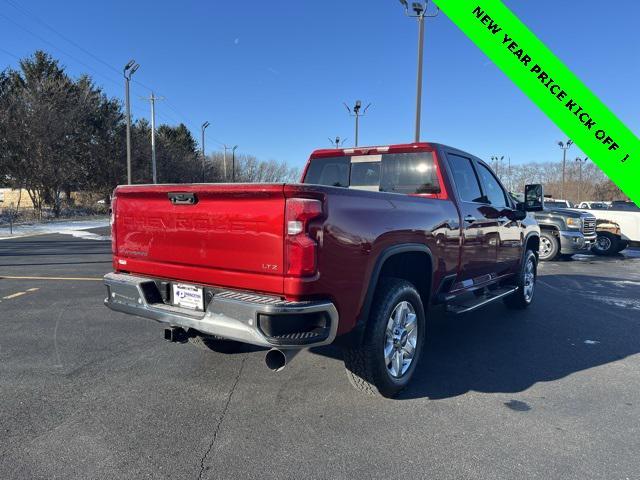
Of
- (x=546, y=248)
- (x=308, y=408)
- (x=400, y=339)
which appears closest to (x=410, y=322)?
(x=400, y=339)

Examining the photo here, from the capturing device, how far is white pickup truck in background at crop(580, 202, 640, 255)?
45.2 ft

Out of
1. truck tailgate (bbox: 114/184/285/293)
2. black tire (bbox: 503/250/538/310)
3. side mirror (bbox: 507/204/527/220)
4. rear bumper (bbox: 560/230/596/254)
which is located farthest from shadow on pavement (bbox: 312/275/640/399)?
rear bumper (bbox: 560/230/596/254)

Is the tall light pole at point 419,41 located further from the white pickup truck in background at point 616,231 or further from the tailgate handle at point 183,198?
the tailgate handle at point 183,198

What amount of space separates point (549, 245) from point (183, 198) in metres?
11.5

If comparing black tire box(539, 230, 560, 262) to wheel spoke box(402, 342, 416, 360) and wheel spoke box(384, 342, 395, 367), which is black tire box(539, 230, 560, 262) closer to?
wheel spoke box(402, 342, 416, 360)

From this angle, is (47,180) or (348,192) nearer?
(348,192)

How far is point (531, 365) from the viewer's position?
4281 millimetres

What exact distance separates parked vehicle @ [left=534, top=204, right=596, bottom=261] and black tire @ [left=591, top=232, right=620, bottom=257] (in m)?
1.81

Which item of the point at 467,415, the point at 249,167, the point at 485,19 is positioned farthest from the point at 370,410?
the point at 249,167

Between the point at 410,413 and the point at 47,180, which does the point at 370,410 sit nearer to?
the point at 410,413

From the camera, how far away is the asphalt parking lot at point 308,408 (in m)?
2.65

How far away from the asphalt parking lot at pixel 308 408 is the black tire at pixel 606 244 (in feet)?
31.6

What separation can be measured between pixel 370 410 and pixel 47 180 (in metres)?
29.1

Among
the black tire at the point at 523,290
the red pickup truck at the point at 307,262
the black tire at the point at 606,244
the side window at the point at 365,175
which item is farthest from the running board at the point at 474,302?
the black tire at the point at 606,244
